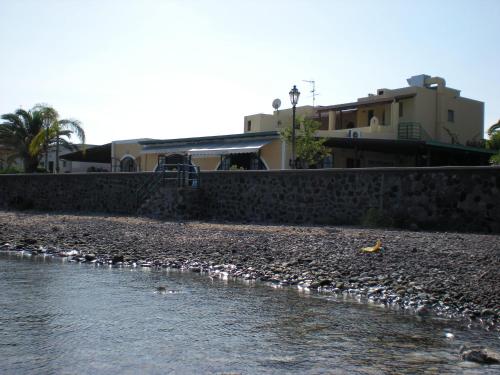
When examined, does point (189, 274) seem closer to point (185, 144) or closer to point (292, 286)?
point (292, 286)

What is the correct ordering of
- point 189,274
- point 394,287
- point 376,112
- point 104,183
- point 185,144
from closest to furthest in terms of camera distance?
1. point 394,287
2. point 189,274
3. point 104,183
4. point 185,144
5. point 376,112

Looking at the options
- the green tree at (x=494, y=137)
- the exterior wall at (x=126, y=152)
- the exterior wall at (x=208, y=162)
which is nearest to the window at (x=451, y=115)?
the green tree at (x=494, y=137)

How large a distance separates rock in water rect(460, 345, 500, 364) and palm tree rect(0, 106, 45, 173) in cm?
3661

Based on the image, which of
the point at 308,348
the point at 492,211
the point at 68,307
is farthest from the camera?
the point at 492,211

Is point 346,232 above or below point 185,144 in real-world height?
below

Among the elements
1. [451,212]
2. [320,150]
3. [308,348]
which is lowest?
[308,348]

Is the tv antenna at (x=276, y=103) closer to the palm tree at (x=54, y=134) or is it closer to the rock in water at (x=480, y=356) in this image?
the palm tree at (x=54, y=134)

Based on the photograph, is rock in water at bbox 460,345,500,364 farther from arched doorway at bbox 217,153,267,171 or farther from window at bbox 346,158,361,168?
window at bbox 346,158,361,168

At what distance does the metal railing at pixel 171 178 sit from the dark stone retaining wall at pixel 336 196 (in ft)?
1.09

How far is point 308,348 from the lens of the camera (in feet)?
21.5

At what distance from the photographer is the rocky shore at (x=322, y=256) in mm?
8891

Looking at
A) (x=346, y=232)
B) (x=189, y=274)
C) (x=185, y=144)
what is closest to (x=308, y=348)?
(x=189, y=274)

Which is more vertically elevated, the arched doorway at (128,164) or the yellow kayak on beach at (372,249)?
the arched doorway at (128,164)

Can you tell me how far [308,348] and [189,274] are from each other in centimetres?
516
